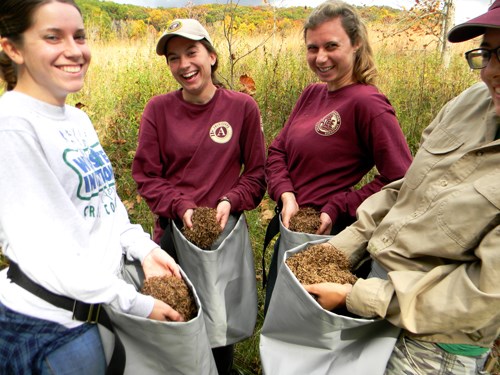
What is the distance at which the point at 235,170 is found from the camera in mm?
2186

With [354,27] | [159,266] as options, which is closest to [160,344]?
[159,266]

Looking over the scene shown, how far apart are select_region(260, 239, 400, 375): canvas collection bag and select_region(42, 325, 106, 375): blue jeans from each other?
588 mm

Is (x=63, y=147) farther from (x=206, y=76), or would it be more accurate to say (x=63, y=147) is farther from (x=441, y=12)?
(x=441, y=12)

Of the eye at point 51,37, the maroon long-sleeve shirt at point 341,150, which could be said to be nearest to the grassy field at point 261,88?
the maroon long-sleeve shirt at point 341,150

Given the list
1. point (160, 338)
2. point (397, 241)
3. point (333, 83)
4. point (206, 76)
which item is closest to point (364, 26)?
point (333, 83)

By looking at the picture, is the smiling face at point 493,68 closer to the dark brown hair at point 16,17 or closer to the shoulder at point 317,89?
the shoulder at point 317,89

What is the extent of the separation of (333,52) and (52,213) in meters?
1.56

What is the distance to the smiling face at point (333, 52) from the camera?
6.37ft

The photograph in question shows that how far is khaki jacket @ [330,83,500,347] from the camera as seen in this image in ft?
3.51

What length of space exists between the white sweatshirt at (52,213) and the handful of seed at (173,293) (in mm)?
90

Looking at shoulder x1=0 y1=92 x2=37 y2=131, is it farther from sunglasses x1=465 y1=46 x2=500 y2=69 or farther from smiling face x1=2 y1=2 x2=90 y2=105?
sunglasses x1=465 y1=46 x2=500 y2=69

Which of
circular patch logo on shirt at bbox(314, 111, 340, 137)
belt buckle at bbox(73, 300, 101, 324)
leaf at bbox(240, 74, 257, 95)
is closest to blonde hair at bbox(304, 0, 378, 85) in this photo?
circular patch logo on shirt at bbox(314, 111, 340, 137)

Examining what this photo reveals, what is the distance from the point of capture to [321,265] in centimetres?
146

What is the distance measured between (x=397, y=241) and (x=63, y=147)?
1165mm
